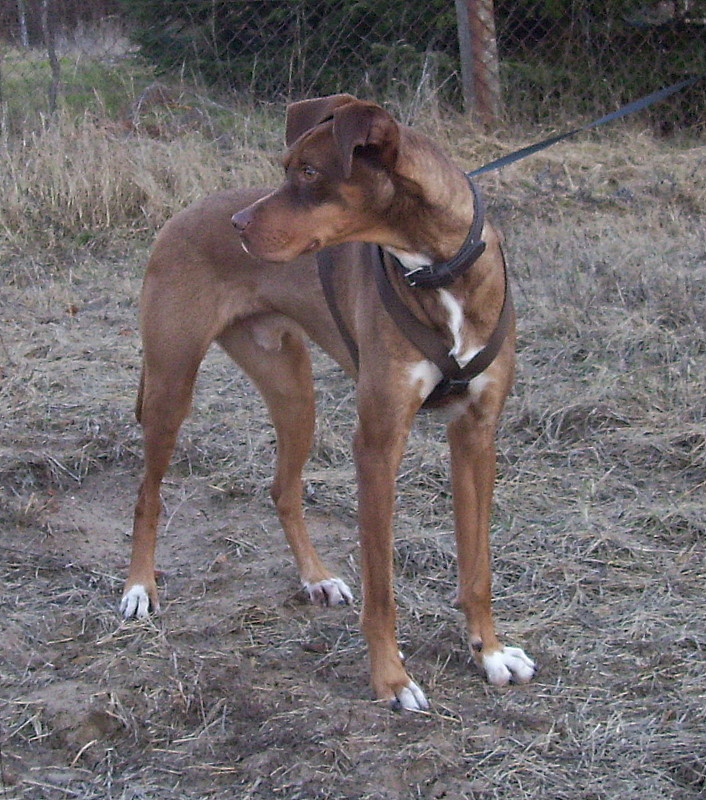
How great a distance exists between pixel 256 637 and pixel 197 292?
1.09 m

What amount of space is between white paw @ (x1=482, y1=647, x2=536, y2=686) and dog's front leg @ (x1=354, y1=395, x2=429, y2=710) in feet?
0.77

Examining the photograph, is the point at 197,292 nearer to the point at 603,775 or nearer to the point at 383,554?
the point at 383,554

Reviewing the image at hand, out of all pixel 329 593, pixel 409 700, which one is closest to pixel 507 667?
pixel 409 700

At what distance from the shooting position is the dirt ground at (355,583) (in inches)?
103

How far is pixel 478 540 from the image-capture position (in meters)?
3.04

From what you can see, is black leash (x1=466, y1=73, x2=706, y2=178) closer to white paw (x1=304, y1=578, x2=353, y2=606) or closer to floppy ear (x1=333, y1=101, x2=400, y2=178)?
floppy ear (x1=333, y1=101, x2=400, y2=178)

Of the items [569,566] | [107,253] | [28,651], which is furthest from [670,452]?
[107,253]

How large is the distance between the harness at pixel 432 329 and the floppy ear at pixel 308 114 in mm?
356

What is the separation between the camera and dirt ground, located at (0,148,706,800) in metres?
2.60

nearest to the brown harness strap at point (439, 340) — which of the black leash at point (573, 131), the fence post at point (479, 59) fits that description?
the black leash at point (573, 131)

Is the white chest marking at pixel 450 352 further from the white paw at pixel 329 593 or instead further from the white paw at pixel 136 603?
the white paw at pixel 136 603

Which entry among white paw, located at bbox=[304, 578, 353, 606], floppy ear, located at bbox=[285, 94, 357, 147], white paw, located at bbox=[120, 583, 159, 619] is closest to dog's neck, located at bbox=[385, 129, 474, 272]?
floppy ear, located at bbox=[285, 94, 357, 147]

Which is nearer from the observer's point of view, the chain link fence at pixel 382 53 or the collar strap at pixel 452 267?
the collar strap at pixel 452 267

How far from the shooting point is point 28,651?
10.3ft
